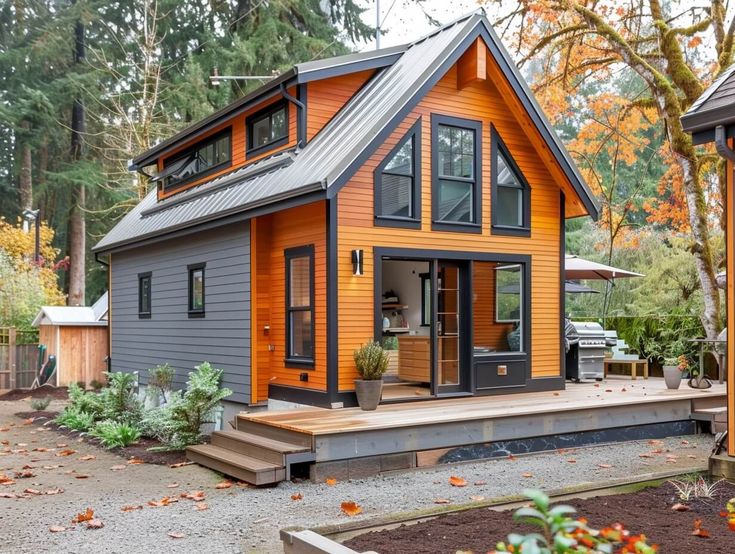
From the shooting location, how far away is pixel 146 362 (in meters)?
14.9

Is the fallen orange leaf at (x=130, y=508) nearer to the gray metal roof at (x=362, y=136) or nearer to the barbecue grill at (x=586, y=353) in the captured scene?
the gray metal roof at (x=362, y=136)

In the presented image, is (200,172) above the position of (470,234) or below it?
above

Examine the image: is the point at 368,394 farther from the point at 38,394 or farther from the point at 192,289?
the point at 38,394

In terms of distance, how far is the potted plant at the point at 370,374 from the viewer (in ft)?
30.3

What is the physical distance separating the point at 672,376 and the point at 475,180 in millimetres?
4414

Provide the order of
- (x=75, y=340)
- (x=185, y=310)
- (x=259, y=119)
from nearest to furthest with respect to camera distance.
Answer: (x=259, y=119) → (x=185, y=310) → (x=75, y=340)

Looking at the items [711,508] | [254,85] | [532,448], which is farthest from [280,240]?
[254,85]

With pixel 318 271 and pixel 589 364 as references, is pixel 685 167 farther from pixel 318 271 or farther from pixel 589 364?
pixel 318 271

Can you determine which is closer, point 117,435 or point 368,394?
point 368,394

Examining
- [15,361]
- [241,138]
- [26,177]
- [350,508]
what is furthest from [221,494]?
[26,177]

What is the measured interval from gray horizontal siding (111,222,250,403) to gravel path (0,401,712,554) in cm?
247

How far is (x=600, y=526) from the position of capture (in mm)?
4832

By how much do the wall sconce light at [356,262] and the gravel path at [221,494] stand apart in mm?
2737

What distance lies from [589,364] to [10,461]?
9462mm
